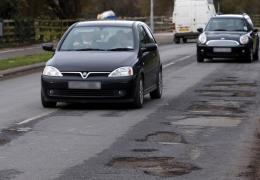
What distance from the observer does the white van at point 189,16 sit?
154 ft

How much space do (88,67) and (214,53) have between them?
14451mm

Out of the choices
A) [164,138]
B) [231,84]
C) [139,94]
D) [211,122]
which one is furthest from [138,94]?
[231,84]

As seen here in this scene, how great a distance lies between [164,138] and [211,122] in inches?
72.4

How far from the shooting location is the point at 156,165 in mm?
8586

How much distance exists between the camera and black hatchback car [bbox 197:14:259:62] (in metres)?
26.9

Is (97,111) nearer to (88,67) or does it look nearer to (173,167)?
(88,67)

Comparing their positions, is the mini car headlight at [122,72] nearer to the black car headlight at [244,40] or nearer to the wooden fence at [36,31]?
the black car headlight at [244,40]

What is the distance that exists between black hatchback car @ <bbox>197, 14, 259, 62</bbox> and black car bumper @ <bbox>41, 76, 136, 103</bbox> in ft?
45.9

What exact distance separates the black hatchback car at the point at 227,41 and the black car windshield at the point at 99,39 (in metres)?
12.7

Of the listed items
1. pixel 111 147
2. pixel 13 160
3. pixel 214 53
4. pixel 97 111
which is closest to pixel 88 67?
pixel 97 111

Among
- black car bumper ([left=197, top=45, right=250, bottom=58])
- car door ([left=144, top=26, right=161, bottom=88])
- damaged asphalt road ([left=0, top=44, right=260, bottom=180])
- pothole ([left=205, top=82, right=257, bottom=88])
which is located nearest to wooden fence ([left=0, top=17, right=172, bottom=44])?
black car bumper ([left=197, top=45, right=250, bottom=58])

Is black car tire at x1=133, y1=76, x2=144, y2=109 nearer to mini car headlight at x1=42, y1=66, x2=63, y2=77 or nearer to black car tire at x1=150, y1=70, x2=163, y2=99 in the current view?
mini car headlight at x1=42, y1=66, x2=63, y2=77

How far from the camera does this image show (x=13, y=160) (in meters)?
8.75

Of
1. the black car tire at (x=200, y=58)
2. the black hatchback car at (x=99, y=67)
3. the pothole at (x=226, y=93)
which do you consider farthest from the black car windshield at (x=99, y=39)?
the black car tire at (x=200, y=58)
